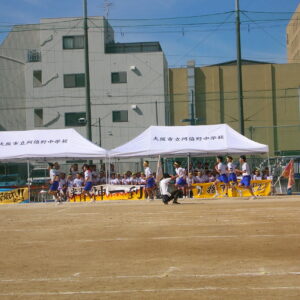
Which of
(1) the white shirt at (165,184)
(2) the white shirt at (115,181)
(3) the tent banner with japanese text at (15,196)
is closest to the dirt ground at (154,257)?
(1) the white shirt at (165,184)

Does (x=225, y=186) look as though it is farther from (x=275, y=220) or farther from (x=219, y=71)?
(x=219, y=71)

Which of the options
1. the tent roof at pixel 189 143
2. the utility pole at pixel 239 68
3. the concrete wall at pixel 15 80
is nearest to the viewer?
the tent roof at pixel 189 143

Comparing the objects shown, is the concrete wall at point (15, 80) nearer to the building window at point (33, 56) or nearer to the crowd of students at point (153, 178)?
the building window at point (33, 56)

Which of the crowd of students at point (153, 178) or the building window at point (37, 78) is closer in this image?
the crowd of students at point (153, 178)

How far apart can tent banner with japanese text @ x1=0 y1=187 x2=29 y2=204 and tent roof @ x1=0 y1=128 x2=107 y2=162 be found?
1.52 metres

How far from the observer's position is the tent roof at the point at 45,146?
82.8 feet

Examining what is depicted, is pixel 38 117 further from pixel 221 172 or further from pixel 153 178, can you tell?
pixel 221 172

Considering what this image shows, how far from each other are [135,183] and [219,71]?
96.6 ft

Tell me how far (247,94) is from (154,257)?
46.1 m

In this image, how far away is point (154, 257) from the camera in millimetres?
9102

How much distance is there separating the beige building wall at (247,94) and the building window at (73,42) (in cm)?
954

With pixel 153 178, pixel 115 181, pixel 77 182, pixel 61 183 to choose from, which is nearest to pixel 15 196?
pixel 61 183

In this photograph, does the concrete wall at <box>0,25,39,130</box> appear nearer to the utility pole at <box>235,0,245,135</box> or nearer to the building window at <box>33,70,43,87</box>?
the building window at <box>33,70,43,87</box>

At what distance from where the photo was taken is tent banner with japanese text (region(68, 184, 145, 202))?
82.8 feet
